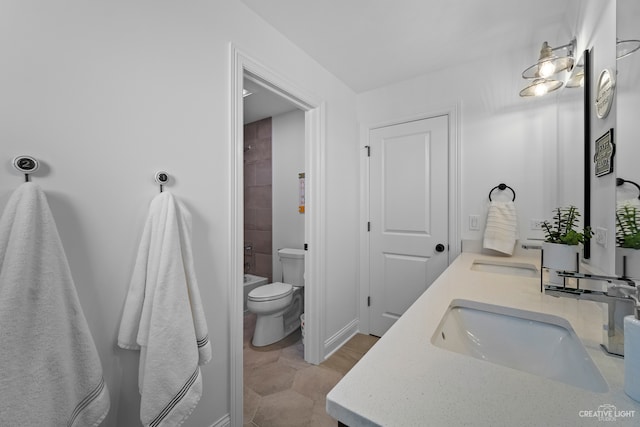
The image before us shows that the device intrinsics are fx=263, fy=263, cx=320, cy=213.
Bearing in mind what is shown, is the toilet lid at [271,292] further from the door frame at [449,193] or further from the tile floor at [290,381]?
the door frame at [449,193]

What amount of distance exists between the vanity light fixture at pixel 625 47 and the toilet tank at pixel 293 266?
7.75 ft

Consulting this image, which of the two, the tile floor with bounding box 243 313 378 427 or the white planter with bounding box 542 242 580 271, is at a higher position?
the white planter with bounding box 542 242 580 271

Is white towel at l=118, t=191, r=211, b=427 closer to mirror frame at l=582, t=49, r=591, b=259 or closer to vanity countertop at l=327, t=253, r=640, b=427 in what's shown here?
vanity countertop at l=327, t=253, r=640, b=427

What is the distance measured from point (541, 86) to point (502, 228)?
0.89m

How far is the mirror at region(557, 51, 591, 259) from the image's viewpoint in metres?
1.21

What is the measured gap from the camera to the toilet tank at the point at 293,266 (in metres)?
2.70

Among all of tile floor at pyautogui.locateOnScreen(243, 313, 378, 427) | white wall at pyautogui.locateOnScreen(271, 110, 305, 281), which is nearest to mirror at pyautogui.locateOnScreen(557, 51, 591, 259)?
tile floor at pyautogui.locateOnScreen(243, 313, 378, 427)

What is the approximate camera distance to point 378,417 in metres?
0.46

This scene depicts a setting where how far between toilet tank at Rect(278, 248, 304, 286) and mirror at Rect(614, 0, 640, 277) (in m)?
2.24

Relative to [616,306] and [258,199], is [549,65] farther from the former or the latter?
[258,199]

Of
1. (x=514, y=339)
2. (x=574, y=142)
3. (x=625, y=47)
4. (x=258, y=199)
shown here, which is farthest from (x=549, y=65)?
(x=258, y=199)

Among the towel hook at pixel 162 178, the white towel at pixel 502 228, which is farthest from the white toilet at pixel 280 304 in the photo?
the white towel at pixel 502 228

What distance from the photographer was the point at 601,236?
1.00m

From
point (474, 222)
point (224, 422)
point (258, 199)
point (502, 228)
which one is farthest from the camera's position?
point (258, 199)
